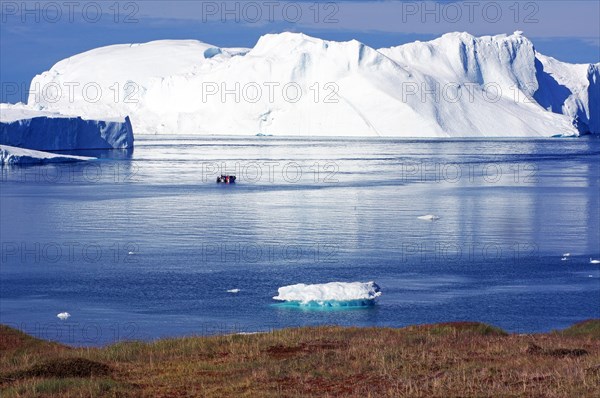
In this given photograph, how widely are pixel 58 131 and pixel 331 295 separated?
59.7 meters

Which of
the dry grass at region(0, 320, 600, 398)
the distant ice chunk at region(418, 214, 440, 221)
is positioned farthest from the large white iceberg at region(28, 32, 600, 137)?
the dry grass at region(0, 320, 600, 398)

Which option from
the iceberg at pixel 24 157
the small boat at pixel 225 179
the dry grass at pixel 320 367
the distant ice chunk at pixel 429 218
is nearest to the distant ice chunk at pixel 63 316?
the dry grass at pixel 320 367

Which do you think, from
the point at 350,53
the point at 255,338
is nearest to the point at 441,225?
the point at 255,338

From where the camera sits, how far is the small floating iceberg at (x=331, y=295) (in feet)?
59.5

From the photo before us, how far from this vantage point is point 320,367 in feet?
29.7

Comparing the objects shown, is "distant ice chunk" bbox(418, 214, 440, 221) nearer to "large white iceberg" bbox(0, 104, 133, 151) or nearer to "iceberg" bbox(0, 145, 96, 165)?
"iceberg" bbox(0, 145, 96, 165)

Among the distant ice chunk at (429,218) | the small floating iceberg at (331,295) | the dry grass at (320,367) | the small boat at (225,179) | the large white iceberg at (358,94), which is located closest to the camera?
the dry grass at (320,367)

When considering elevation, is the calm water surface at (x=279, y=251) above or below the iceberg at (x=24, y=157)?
below

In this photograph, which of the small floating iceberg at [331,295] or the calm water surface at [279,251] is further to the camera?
the small floating iceberg at [331,295]

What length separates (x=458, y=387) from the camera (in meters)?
7.81

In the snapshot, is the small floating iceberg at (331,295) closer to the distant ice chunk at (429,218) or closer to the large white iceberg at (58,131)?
the distant ice chunk at (429,218)

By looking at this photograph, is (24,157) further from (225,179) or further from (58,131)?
(225,179)

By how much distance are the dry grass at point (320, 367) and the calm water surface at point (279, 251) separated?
485 cm

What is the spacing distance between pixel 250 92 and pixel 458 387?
11747cm
